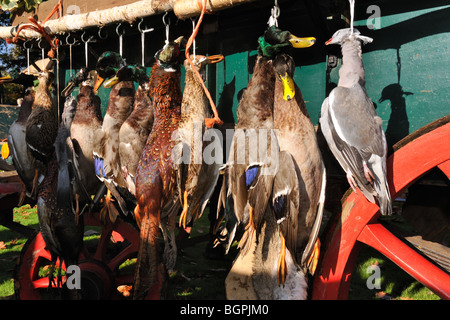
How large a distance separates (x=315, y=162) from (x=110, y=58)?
146 centimetres

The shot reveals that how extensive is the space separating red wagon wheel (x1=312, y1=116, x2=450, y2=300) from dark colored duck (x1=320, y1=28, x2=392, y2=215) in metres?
0.11

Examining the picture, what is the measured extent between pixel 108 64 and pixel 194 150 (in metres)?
0.88

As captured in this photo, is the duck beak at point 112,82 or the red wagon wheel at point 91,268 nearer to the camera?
the duck beak at point 112,82

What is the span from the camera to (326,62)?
2.11 m

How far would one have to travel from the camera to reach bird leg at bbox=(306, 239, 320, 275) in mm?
1726

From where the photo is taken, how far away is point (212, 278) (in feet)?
11.3

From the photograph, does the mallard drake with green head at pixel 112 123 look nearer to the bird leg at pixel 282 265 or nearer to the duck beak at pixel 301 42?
the bird leg at pixel 282 265

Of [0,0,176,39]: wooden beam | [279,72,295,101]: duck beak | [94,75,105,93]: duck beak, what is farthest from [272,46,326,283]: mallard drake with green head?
[94,75,105,93]: duck beak

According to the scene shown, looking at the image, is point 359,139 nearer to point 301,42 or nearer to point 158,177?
point 301,42

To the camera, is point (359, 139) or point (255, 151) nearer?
point (359, 139)

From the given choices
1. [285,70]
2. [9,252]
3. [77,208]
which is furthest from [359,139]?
[9,252]

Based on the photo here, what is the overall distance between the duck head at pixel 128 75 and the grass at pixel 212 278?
162 centimetres

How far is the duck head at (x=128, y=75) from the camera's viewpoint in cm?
212

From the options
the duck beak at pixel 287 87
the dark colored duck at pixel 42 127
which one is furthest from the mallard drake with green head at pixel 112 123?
the duck beak at pixel 287 87
